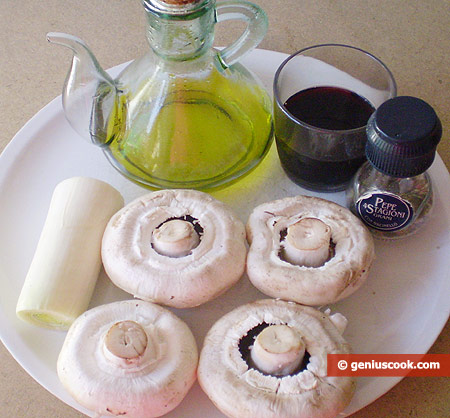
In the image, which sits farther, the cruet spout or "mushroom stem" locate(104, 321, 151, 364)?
the cruet spout

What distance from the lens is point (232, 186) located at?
873 mm

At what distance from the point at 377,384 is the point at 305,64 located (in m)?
0.45

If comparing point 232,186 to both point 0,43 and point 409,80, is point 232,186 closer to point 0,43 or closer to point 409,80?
point 409,80

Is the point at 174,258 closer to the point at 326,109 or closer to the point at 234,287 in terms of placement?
the point at 234,287

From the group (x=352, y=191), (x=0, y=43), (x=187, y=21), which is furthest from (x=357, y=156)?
(x=0, y=43)

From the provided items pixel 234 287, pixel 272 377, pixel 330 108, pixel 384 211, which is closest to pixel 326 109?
pixel 330 108

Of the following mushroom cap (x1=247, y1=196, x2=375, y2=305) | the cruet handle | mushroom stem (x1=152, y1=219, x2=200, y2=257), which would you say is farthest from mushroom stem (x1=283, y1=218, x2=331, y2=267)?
the cruet handle

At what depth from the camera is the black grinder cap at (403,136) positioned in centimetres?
67

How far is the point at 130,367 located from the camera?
25.5 inches

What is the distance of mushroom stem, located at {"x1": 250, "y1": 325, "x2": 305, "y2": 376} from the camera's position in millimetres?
635

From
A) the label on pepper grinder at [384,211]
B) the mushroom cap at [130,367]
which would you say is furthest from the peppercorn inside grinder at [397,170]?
the mushroom cap at [130,367]

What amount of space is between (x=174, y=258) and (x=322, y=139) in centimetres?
24

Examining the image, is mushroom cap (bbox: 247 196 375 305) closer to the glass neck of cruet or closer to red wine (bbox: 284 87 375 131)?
red wine (bbox: 284 87 375 131)

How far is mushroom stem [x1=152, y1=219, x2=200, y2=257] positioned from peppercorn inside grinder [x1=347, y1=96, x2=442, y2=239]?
225 millimetres
